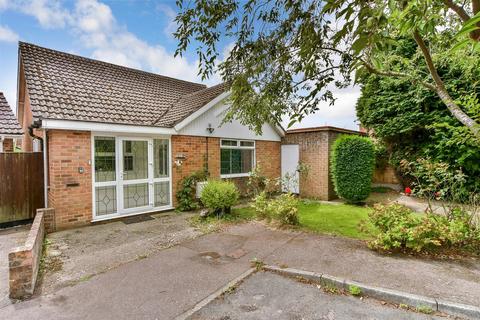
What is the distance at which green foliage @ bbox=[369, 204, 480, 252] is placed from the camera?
4.64 m

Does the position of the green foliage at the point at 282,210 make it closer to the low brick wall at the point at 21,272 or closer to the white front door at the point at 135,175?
the white front door at the point at 135,175

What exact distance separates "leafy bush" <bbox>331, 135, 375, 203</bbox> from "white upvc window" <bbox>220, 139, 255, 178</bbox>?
3.85 m

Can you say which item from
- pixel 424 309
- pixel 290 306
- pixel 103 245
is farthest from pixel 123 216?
pixel 424 309

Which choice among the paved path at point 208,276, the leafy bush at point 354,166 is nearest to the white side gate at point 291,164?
the leafy bush at point 354,166

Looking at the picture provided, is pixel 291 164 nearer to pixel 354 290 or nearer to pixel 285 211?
pixel 285 211

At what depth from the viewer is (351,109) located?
1416cm

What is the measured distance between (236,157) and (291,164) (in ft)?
10.1

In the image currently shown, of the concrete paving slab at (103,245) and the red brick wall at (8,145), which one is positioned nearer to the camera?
the concrete paving slab at (103,245)

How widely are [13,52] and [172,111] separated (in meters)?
7.00

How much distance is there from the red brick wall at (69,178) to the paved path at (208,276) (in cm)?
325

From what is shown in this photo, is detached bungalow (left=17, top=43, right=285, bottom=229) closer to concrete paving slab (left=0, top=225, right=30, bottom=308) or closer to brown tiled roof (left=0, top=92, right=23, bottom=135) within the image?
brown tiled roof (left=0, top=92, right=23, bottom=135)

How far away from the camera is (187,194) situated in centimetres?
875

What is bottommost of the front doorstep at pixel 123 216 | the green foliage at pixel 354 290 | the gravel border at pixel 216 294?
the gravel border at pixel 216 294

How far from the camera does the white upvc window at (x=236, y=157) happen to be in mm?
10344
